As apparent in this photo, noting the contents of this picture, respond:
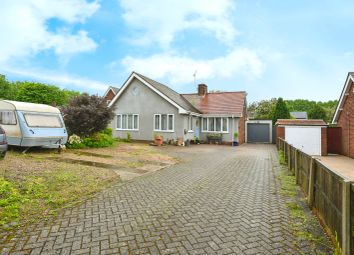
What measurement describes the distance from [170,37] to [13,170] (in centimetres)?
1299

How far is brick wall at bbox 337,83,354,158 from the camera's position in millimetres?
18031

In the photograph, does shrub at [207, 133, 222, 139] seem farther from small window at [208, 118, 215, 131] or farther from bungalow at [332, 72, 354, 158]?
bungalow at [332, 72, 354, 158]

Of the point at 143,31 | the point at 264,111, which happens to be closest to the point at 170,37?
the point at 143,31

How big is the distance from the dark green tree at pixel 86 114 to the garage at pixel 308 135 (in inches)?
614

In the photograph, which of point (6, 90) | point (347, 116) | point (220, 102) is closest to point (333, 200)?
point (347, 116)

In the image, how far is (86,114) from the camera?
1694 cm

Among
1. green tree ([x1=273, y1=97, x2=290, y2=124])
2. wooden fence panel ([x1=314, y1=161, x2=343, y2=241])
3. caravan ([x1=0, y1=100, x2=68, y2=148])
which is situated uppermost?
green tree ([x1=273, y1=97, x2=290, y2=124])

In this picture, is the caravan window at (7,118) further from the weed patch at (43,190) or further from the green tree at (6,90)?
the green tree at (6,90)

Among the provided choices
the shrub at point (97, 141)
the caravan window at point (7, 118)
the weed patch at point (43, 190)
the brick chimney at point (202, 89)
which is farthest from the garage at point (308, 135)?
the caravan window at point (7, 118)

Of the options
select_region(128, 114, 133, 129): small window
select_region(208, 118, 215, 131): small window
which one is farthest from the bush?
select_region(208, 118, 215, 131): small window

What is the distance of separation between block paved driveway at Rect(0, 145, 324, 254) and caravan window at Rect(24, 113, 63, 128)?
7.61m

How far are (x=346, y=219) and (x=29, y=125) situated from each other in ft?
43.6

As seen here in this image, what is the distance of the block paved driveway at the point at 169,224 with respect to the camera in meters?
3.87

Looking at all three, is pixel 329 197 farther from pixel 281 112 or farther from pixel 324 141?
pixel 281 112
